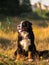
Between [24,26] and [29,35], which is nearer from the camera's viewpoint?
[24,26]

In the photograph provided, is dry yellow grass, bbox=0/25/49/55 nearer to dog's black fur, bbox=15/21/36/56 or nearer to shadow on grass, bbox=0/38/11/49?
shadow on grass, bbox=0/38/11/49

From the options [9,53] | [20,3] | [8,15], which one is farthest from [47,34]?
[20,3]

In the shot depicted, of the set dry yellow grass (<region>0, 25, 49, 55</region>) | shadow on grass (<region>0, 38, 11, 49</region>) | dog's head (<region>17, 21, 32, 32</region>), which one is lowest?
dry yellow grass (<region>0, 25, 49, 55</region>)

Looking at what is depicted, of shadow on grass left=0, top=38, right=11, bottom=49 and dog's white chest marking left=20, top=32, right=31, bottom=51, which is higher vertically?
dog's white chest marking left=20, top=32, right=31, bottom=51

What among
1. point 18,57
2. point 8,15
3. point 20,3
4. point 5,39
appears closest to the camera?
point 18,57

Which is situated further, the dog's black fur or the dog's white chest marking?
the dog's white chest marking

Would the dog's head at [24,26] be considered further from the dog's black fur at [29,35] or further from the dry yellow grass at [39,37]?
the dry yellow grass at [39,37]

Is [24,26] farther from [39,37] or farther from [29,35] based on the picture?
[39,37]

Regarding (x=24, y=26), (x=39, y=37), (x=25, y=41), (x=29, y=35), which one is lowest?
(x=39, y=37)

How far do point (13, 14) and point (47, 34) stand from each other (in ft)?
24.9

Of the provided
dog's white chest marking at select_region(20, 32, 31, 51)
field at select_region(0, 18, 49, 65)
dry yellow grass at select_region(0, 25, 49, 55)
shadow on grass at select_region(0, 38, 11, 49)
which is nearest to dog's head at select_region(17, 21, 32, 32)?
dog's white chest marking at select_region(20, 32, 31, 51)

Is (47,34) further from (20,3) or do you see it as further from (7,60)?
(20,3)

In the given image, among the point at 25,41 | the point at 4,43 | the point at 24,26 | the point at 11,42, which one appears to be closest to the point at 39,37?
the point at 11,42

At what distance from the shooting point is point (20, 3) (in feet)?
80.6
